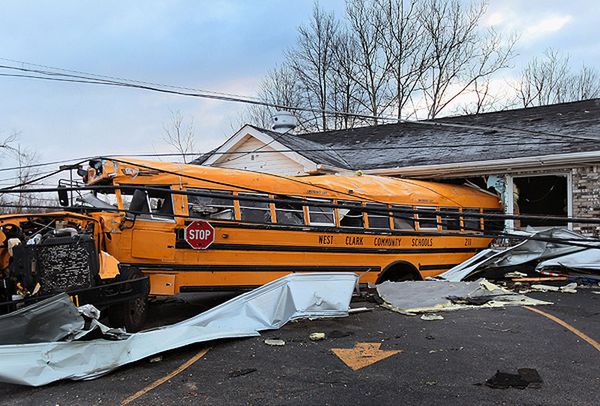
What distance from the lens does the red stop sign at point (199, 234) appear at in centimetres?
765

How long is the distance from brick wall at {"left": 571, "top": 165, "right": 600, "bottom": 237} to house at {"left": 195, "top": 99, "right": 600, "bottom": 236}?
0.07ft

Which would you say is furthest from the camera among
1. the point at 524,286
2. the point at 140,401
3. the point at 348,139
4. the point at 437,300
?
the point at 348,139

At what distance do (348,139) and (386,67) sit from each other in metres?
16.2

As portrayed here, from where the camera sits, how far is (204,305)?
9.39m

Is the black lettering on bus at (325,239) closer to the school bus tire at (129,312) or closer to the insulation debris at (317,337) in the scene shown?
the insulation debris at (317,337)

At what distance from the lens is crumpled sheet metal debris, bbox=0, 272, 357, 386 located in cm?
513

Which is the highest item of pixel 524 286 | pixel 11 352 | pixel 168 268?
pixel 168 268

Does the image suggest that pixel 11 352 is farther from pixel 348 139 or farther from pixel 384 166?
pixel 348 139

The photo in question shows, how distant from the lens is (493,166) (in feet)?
41.9

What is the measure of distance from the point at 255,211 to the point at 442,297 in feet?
11.6

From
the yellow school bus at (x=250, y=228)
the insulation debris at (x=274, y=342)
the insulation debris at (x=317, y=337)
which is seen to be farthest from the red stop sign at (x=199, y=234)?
the insulation debris at (x=317, y=337)

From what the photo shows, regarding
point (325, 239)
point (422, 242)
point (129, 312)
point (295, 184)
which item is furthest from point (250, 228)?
point (422, 242)

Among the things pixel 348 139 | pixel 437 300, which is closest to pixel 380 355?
pixel 437 300

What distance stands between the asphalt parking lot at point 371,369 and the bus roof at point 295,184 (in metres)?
2.61
